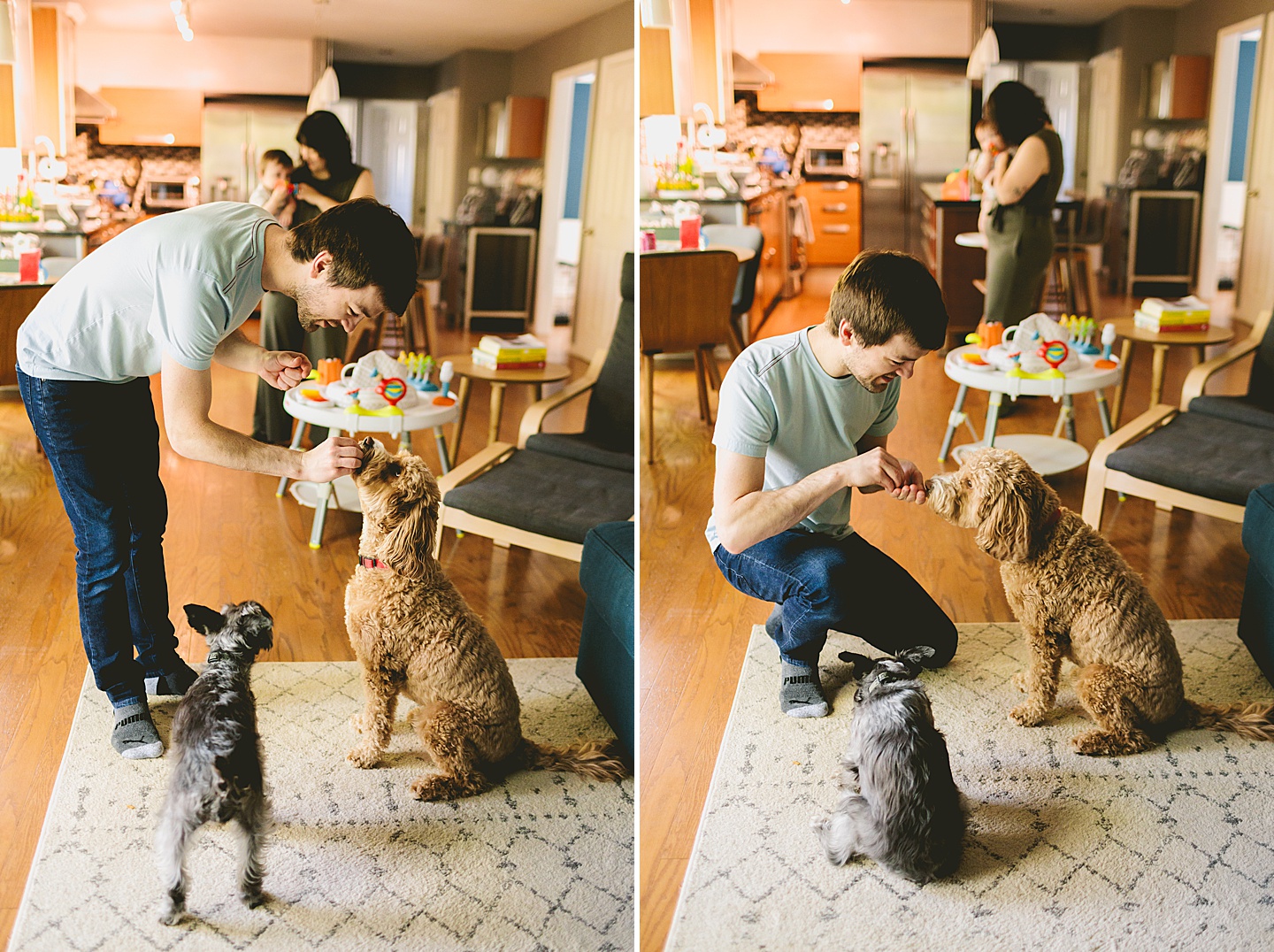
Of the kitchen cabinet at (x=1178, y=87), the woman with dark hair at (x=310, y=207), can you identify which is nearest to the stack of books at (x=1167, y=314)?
the kitchen cabinet at (x=1178, y=87)

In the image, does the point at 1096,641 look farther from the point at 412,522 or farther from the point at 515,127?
the point at 515,127

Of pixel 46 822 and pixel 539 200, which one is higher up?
pixel 539 200

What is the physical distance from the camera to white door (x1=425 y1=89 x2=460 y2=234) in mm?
2303

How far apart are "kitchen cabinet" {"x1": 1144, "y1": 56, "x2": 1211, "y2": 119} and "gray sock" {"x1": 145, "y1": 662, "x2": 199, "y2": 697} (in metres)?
2.38

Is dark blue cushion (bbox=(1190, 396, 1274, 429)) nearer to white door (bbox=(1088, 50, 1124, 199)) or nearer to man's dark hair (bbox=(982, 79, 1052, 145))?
white door (bbox=(1088, 50, 1124, 199))

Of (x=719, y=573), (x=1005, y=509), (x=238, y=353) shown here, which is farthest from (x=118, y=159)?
(x=1005, y=509)

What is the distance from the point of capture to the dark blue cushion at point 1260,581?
2217 mm

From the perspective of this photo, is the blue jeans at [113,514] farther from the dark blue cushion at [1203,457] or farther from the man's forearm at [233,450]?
the dark blue cushion at [1203,457]

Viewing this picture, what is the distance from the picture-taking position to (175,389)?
1.63m

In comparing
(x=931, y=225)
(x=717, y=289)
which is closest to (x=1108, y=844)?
(x=931, y=225)

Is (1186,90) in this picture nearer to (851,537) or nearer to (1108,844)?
(851,537)

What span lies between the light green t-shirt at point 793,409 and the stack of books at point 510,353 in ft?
3.86

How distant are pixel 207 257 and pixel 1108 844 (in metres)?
1.89

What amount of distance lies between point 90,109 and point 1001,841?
2193 mm
